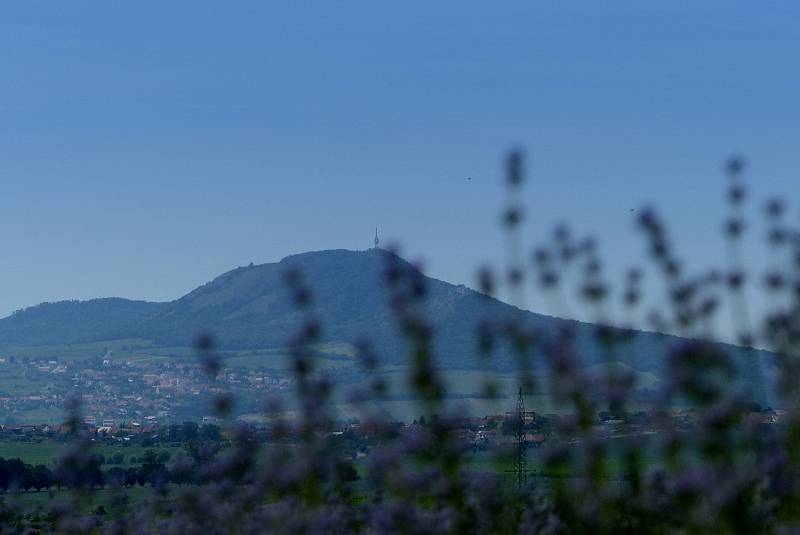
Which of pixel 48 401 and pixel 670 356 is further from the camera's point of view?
pixel 48 401

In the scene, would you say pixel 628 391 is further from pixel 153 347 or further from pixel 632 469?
pixel 153 347

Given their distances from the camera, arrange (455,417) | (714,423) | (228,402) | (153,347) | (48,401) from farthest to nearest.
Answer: (153,347) < (48,401) < (228,402) < (455,417) < (714,423)

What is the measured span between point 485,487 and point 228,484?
120 centimetres

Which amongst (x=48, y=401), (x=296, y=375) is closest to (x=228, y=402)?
(x=296, y=375)

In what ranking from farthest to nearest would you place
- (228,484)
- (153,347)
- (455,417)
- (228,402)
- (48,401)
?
(153,347)
(48,401)
(228,484)
(228,402)
(455,417)

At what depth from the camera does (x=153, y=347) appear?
18912 centimetres

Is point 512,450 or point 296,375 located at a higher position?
point 296,375

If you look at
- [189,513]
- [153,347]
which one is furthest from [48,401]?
[189,513]

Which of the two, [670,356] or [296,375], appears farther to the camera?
[296,375]

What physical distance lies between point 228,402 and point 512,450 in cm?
116

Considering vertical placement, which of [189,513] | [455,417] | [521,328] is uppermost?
[521,328]

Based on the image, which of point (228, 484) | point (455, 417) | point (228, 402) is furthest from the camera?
point (228, 484)

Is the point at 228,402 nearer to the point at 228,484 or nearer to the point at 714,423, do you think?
the point at 228,484

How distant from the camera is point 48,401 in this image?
12975 cm
